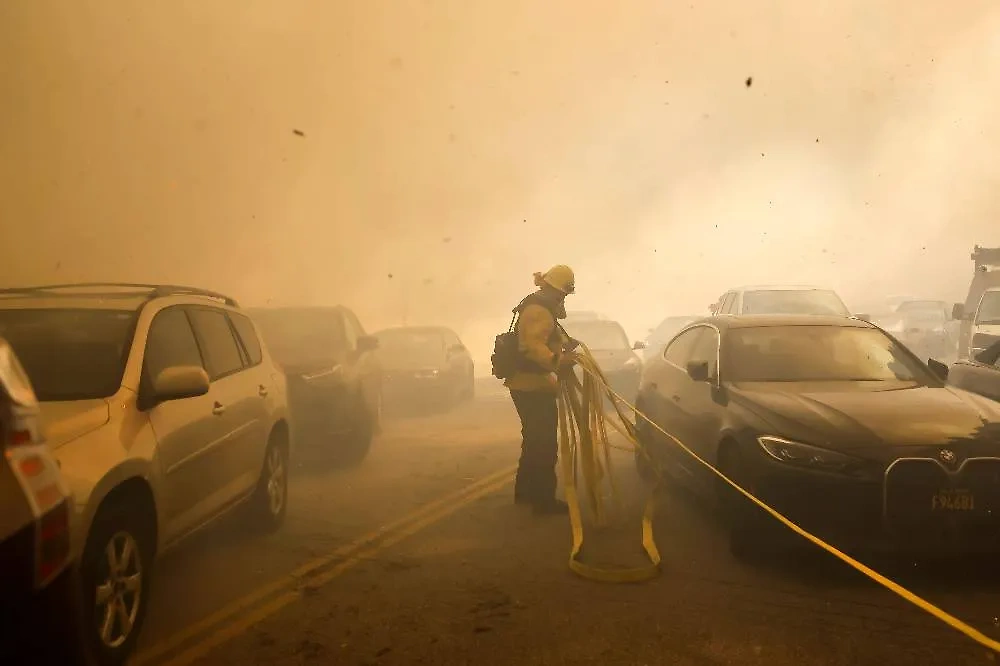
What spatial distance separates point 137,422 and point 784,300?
1289 centimetres

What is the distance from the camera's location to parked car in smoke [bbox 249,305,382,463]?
9.49 metres

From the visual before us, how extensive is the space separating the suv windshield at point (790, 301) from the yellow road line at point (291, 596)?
8.79m

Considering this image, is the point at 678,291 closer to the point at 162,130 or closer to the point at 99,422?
the point at 162,130

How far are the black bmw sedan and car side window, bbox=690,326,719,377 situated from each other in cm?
3

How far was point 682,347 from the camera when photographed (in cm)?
834

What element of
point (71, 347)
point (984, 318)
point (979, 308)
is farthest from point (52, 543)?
point (979, 308)

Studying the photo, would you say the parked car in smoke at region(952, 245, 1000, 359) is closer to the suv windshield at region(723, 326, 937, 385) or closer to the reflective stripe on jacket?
the suv windshield at region(723, 326, 937, 385)

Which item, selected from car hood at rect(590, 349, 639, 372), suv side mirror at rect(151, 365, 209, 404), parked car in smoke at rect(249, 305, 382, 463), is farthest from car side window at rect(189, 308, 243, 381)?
car hood at rect(590, 349, 639, 372)

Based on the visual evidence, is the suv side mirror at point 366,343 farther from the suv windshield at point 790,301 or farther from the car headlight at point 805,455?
the suv windshield at point 790,301

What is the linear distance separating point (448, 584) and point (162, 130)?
26541 mm

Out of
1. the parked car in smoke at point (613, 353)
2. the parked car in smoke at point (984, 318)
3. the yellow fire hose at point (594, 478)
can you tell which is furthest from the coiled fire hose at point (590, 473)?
the parked car in smoke at point (984, 318)

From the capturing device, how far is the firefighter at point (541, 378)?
7.24m

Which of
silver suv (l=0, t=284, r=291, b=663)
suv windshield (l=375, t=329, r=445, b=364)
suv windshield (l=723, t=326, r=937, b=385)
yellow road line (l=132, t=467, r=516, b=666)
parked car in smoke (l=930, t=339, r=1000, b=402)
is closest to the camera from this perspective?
silver suv (l=0, t=284, r=291, b=663)

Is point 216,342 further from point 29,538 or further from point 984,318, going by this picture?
point 984,318
